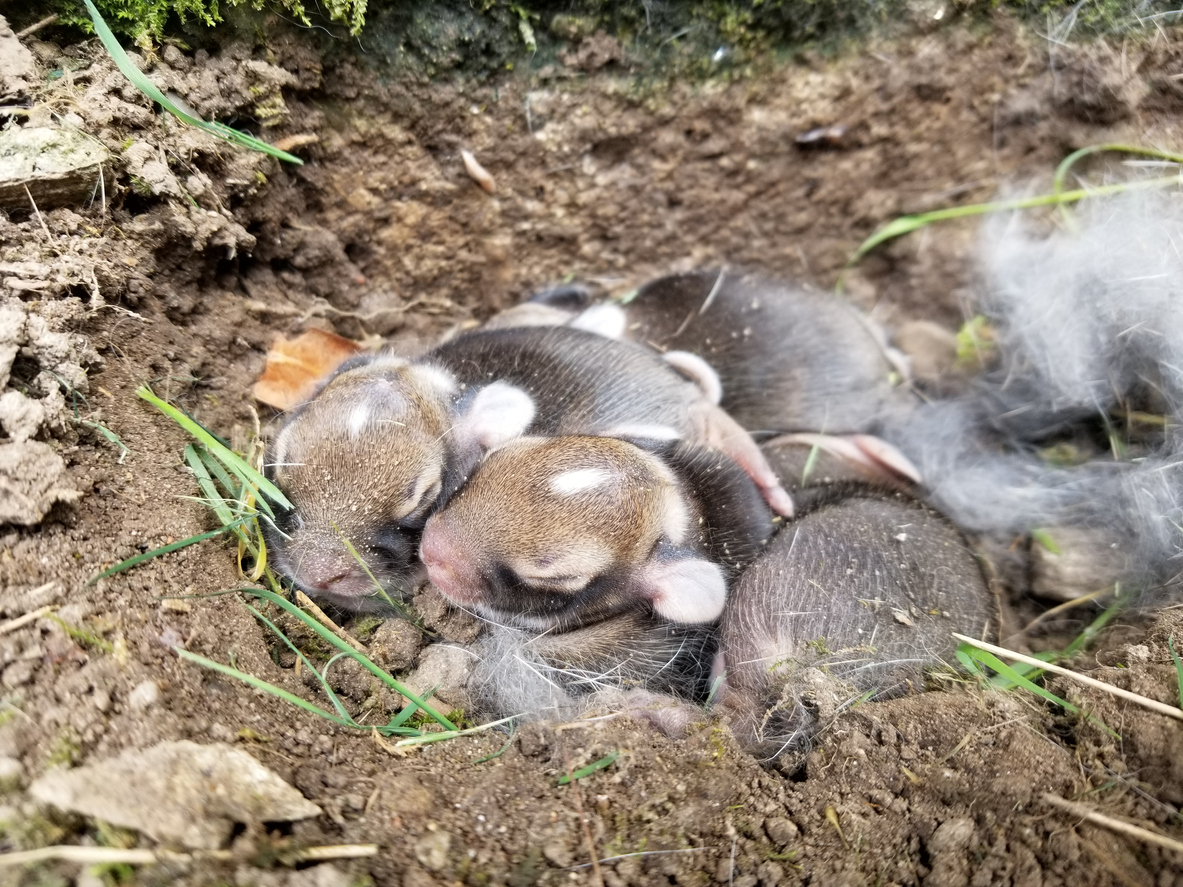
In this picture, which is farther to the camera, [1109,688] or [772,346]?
[772,346]

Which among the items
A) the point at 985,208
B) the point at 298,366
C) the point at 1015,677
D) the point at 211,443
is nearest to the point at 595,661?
the point at 1015,677

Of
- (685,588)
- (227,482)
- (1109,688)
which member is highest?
(227,482)

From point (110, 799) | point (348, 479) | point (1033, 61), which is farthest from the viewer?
point (1033, 61)

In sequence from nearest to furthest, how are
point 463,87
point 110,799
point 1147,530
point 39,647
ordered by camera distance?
point 110,799
point 39,647
point 1147,530
point 463,87

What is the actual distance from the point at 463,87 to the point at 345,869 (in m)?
2.25

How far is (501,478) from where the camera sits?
2.09m

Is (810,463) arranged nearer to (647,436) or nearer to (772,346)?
(772,346)

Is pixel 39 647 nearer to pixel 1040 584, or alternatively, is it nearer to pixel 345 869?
pixel 345 869

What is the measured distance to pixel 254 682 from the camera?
1.54 meters

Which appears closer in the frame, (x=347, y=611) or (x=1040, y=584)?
(x=347, y=611)

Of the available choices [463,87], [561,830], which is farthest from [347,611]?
[463,87]

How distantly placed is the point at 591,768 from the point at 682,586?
608 millimetres

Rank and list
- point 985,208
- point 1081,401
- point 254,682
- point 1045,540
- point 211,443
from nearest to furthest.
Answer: point 254,682 < point 211,443 < point 1045,540 < point 1081,401 < point 985,208

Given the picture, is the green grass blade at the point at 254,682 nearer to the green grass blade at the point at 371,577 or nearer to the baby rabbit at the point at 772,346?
the green grass blade at the point at 371,577
